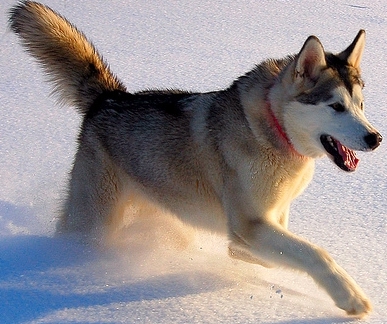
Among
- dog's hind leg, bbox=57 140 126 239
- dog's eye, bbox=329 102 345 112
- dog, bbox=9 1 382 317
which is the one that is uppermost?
dog's eye, bbox=329 102 345 112

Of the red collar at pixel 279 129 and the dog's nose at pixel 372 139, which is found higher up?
the dog's nose at pixel 372 139

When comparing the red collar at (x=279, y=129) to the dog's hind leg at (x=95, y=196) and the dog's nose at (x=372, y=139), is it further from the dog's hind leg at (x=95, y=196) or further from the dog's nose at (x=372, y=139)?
the dog's hind leg at (x=95, y=196)

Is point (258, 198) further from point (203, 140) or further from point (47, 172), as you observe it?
point (47, 172)

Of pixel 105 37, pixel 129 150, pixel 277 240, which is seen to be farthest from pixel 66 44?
pixel 105 37

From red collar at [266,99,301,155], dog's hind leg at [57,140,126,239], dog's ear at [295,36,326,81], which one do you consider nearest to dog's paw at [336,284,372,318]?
red collar at [266,99,301,155]

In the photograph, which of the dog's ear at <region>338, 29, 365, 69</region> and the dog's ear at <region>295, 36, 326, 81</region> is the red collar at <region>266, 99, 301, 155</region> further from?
the dog's ear at <region>338, 29, 365, 69</region>

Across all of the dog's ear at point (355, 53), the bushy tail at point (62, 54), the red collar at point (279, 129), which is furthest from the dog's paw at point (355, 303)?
the bushy tail at point (62, 54)

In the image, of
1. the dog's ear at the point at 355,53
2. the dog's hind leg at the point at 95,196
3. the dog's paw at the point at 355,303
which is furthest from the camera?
the dog's hind leg at the point at 95,196

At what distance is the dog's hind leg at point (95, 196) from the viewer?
4.50 m

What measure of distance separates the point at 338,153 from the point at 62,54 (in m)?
2.06

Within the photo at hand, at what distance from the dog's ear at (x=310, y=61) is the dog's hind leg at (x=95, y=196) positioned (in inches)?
54.4

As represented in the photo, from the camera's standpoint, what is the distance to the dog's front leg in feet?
11.2

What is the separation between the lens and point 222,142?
13.4ft

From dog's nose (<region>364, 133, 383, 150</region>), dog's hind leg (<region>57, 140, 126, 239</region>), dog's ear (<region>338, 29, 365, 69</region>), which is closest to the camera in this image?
dog's nose (<region>364, 133, 383, 150</region>)
